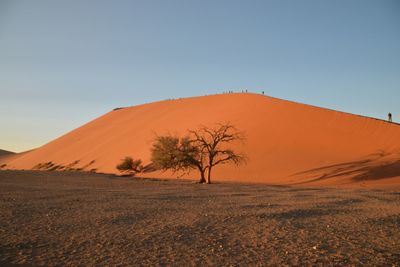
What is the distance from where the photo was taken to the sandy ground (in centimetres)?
648

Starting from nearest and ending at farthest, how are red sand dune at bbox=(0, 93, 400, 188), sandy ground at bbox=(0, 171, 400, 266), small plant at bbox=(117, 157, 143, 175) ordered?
sandy ground at bbox=(0, 171, 400, 266)
red sand dune at bbox=(0, 93, 400, 188)
small plant at bbox=(117, 157, 143, 175)

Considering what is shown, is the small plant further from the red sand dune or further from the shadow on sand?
the shadow on sand

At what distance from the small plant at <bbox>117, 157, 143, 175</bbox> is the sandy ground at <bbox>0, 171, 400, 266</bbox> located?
76.0 ft

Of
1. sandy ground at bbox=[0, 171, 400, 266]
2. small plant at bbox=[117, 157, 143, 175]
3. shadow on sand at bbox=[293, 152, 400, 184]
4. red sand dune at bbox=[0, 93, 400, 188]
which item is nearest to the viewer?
sandy ground at bbox=[0, 171, 400, 266]

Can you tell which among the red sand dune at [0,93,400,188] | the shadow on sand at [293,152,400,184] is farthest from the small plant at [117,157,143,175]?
the shadow on sand at [293,152,400,184]

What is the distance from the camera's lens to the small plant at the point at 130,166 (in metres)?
36.3

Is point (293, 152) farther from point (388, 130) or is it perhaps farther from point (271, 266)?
point (271, 266)

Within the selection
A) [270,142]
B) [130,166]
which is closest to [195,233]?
[270,142]

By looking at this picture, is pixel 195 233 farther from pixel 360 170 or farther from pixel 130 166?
pixel 130 166

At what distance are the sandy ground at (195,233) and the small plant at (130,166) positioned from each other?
2316 cm

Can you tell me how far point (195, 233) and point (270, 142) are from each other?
27.6 m

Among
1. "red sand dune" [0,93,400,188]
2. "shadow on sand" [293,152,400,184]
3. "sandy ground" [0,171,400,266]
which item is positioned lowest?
"sandy ground" [0,171,400,266]

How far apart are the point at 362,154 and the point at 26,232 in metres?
28.4

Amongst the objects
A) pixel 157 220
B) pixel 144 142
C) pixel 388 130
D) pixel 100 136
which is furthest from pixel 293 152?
pixel 100 136
